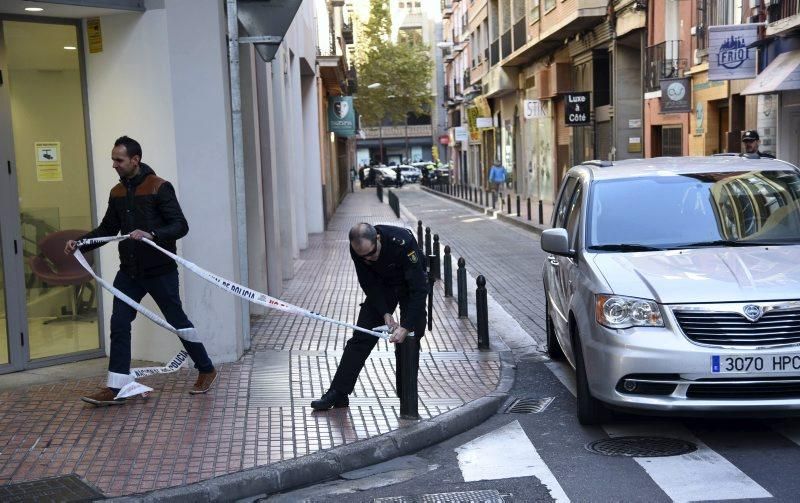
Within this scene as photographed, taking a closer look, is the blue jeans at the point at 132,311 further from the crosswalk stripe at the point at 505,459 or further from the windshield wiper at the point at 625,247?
the windshield wiper at the point at 625,247

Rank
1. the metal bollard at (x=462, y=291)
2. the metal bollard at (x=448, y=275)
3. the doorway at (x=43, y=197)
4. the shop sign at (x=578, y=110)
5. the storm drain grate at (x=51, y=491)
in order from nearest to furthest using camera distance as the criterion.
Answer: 1. the storm drain grate at (x=51, y=491)
2. the doorway at (x=43, y=197)
3. the metal bollard at (x=462, y=291)
4. the metal bollard at (x=448, y=275)
5. the shop sign at (x=578, y=110)

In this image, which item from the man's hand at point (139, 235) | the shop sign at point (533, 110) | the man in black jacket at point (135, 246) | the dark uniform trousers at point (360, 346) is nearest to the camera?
the man's hand at point (139, 235)

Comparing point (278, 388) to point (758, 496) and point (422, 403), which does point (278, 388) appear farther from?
point (758, 496)

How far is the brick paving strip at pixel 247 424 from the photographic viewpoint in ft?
20.3

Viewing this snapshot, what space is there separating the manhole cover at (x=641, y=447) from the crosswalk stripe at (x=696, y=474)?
7 centimetres

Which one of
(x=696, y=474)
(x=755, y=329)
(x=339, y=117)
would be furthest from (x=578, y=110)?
(x=696, y=474)

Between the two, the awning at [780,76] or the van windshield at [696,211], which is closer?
the van windshield at [696,211]

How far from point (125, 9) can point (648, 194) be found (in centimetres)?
464

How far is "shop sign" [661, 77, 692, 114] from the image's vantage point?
2333 cm

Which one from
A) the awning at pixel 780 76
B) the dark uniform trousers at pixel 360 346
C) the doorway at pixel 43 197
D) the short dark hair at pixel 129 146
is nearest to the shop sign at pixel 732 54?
the awning at pixel 780 76

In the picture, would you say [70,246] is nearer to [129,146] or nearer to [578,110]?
[129,146]

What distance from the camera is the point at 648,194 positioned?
7.82 meters

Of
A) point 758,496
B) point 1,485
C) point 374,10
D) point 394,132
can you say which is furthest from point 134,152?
point 394,132

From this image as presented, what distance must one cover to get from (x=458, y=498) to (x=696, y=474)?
4.58ft
